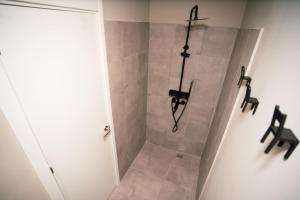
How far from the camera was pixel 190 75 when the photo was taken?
201cm

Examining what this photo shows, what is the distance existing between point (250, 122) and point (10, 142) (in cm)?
129

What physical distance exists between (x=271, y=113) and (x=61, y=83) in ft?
3.77

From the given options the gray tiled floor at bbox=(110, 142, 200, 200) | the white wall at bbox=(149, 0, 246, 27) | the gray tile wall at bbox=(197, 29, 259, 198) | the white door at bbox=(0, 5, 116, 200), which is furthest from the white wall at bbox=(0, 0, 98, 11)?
the gray tiled floor at bbox=(110, 142, 200, 200)

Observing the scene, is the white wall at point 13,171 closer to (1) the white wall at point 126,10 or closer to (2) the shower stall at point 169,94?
(2) the shower stall at point 169,94

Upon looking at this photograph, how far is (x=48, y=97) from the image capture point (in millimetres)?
883

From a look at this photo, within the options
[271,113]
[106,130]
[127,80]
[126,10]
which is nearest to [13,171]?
[106,130]

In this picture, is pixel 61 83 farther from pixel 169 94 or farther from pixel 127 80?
pixel 169 94

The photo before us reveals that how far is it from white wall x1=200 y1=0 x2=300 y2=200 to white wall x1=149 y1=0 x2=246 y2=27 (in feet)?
2.34

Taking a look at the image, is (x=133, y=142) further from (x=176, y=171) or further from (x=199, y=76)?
(x=199, y=76)

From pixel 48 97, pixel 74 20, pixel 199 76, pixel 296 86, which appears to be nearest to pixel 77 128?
pixel 48 97

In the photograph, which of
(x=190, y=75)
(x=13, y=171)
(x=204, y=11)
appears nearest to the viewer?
(x=13, y=171)

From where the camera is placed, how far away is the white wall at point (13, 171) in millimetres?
722

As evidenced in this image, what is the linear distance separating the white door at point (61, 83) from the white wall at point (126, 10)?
0.17 meters

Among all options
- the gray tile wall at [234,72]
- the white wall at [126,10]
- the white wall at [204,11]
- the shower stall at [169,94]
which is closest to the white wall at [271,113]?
the gray tile wall at [234,72]
